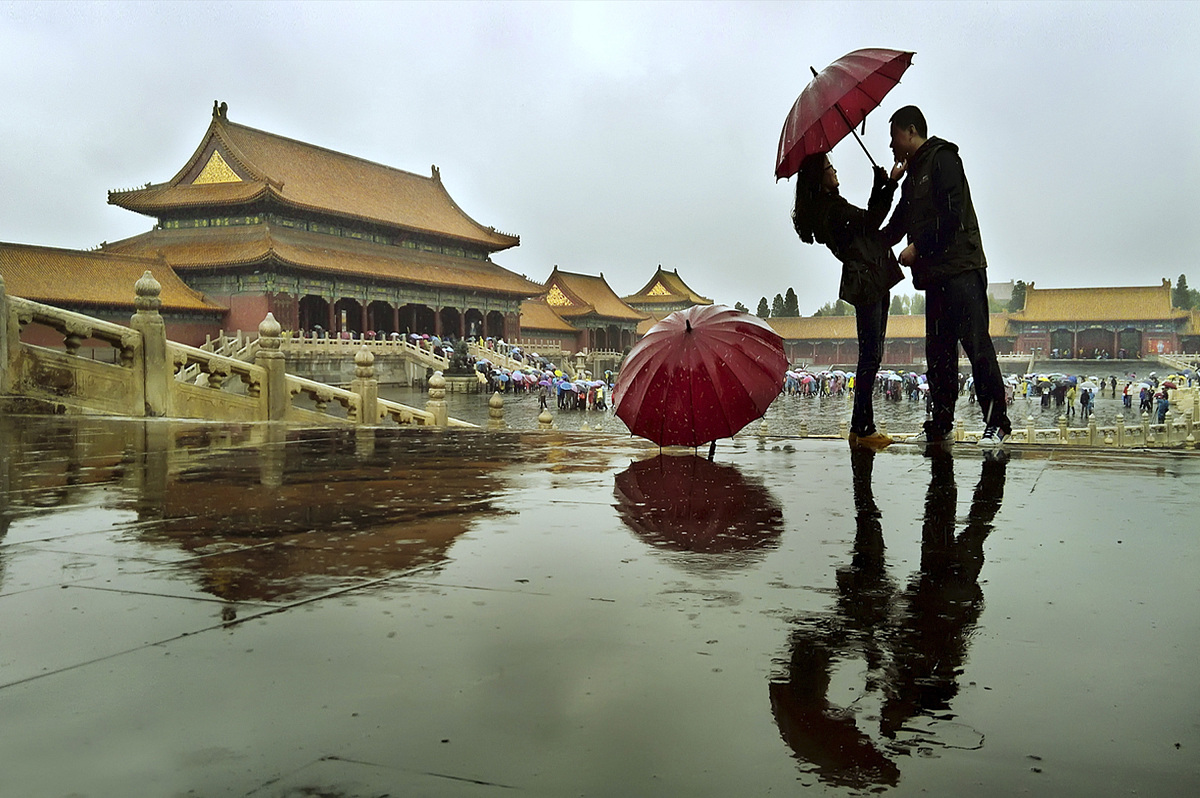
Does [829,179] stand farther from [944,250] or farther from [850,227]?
[944,250]

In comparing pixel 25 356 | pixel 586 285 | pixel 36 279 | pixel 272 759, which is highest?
pixel 586 285

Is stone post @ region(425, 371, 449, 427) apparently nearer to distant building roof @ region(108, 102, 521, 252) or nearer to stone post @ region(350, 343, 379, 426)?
stone post @ region(350, 343, 379, 426)

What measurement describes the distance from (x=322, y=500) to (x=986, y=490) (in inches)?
98.3

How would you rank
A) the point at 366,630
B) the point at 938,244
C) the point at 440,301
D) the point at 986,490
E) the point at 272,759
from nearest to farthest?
the point at 272,759 < the point at 366,630 < the point at 986,490 < the point at 938,244 < the point at 440,301

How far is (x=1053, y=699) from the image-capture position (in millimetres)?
1423

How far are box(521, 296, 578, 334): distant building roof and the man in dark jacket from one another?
4136cm

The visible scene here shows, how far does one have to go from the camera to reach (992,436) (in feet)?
16.0

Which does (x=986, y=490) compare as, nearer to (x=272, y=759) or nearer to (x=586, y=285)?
(x=272, y=759)

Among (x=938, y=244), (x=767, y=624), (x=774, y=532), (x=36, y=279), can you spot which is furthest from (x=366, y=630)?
(x=36, y=279)

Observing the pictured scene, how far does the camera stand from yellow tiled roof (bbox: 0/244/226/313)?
24.8 m

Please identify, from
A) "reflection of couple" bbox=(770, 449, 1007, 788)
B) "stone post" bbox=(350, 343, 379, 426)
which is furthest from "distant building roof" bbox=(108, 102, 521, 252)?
"reflection of couple" bbox=(770, 449, 1007, 788)

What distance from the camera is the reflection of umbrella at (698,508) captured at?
273 centimetres

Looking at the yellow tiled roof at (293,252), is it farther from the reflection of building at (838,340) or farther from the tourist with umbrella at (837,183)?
the tourist with umbrella at (837,183)

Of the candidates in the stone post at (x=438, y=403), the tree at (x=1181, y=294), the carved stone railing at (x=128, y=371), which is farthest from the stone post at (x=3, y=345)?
the tree at (x=1181, y=294)
